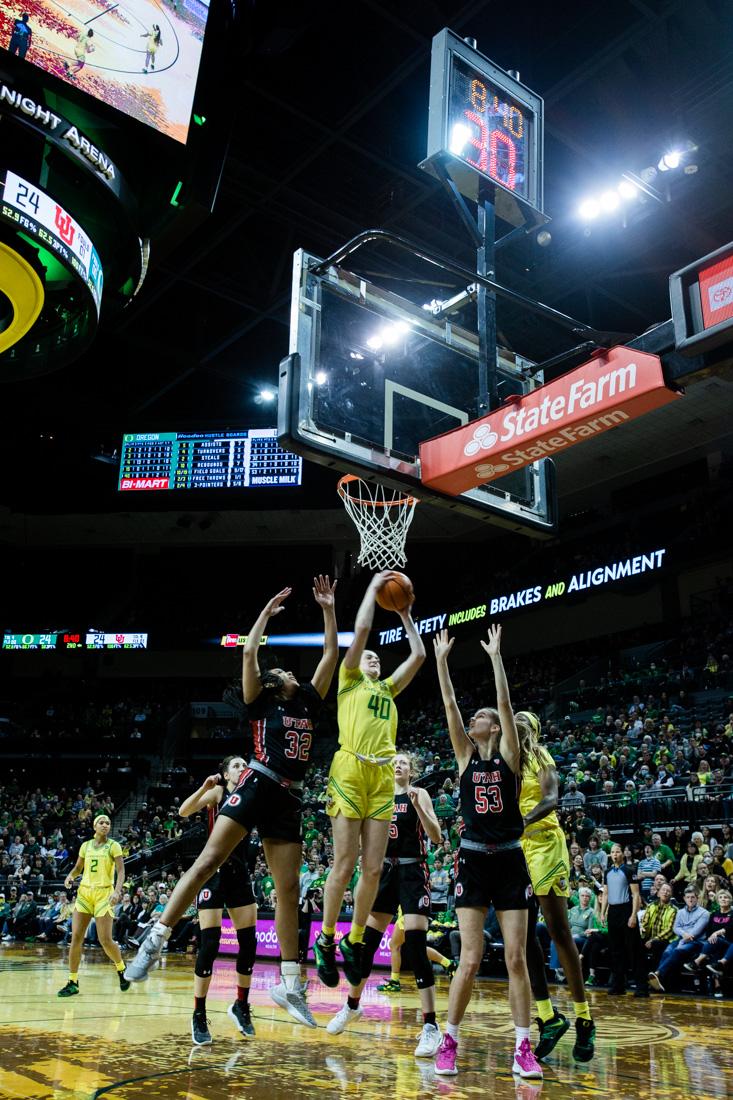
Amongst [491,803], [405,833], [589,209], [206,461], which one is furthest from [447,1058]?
[206,461]

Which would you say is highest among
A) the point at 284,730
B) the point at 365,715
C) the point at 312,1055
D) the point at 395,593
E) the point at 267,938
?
the point at 395,593

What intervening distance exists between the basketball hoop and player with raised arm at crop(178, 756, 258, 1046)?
4146 millimetres

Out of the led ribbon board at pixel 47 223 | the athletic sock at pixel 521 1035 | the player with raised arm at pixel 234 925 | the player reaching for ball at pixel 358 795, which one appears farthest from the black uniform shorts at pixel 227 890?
the led ribbon board at pixel 47 223

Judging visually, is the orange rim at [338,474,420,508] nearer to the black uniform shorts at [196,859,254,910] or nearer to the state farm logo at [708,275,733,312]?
the black uniform shorts at [196,859,254,910]

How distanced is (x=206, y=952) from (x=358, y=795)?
1490mm

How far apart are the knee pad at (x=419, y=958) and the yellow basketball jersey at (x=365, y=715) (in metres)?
1.46

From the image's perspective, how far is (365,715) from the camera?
589 centimetres

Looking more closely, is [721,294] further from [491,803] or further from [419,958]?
[419,958]

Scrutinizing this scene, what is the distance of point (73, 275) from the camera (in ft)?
34.1

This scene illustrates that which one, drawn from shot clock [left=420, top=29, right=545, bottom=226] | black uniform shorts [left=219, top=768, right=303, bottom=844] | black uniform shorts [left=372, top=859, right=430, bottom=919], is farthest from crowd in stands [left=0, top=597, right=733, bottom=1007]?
shot clock [left=420, top=29, right=545, bottom=226]

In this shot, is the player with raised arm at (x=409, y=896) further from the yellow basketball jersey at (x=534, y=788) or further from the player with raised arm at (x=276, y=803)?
the yellow basketball jersey at (x=534, y=788)

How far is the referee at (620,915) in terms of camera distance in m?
10.5

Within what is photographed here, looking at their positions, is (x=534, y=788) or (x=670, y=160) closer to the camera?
(x=534, y=788)

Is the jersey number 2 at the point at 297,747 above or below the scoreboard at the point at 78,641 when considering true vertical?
below
